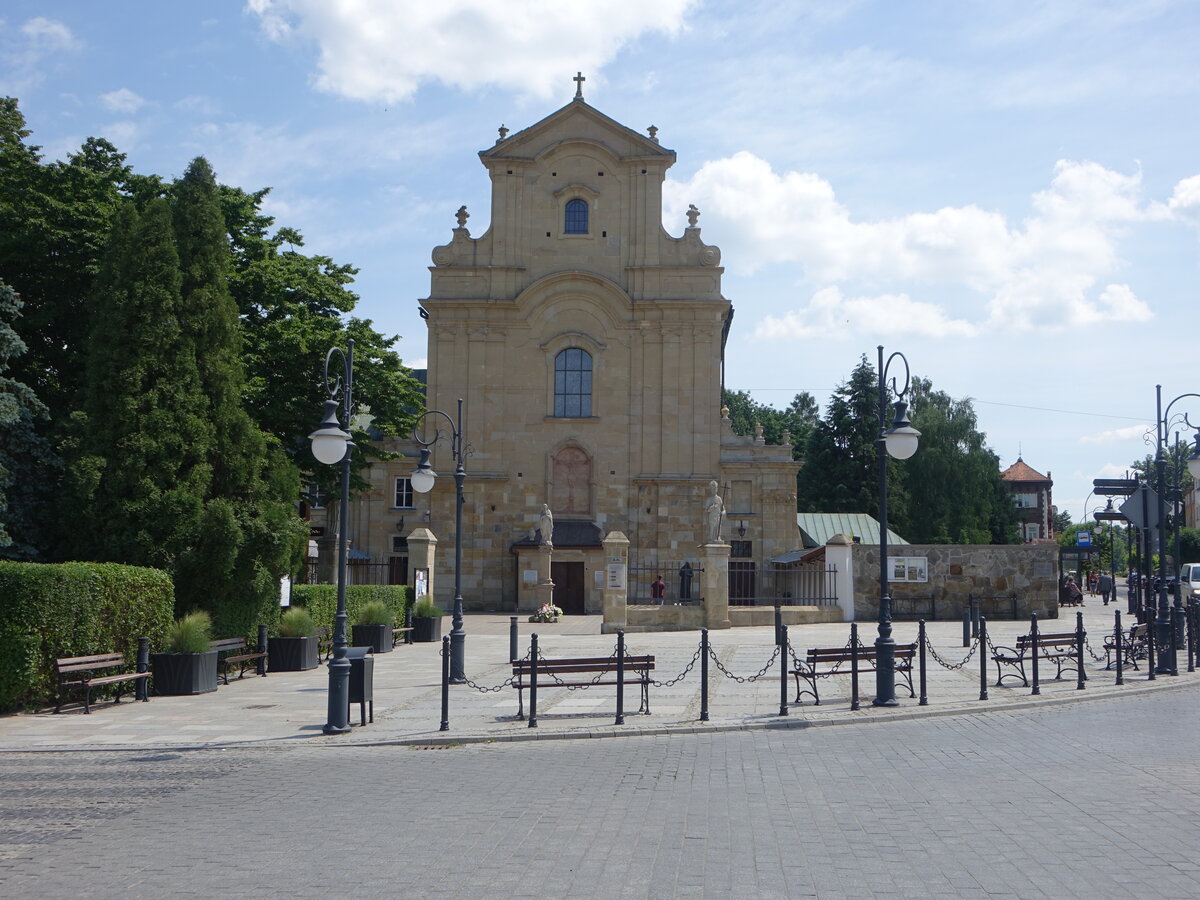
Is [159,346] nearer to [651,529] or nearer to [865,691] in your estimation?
[865,691]

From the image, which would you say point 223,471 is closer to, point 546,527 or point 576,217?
point 546,527

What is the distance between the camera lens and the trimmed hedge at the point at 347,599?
24.5 m

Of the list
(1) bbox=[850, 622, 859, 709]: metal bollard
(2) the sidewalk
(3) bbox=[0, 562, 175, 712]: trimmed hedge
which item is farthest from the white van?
(3) bbox=[0, 562, 175, 712]: trimmed hedge

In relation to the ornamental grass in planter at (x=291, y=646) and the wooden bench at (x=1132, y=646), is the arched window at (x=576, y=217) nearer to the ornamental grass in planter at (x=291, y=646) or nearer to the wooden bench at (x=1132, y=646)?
the ornamental grass in planter at (x=291, y=646)

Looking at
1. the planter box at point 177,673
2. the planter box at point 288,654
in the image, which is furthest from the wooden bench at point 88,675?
the planter box at point 288,654

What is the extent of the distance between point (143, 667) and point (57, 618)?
2.04m

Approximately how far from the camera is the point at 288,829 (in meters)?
8.46

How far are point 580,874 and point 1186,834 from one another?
15.0 ft

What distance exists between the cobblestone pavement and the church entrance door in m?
31.1

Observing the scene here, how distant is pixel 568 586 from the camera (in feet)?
145

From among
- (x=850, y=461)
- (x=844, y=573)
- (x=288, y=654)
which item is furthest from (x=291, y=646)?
(x=850, y=461)

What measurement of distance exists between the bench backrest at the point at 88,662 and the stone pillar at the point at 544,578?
2399 centimetres

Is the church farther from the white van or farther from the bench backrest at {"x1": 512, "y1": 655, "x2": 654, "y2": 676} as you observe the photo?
the bench backrest at {"x1": 512, "y1": 655, "x2": 654, "y2": 676}

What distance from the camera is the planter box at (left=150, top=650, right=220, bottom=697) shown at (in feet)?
58.2
